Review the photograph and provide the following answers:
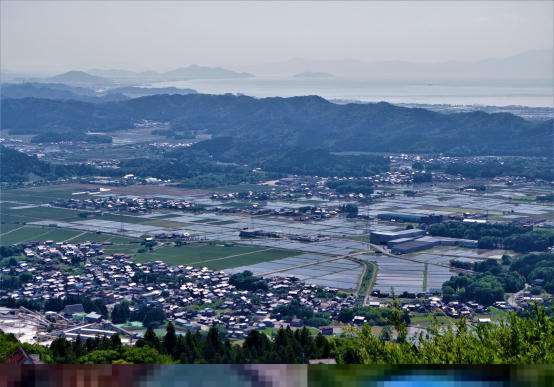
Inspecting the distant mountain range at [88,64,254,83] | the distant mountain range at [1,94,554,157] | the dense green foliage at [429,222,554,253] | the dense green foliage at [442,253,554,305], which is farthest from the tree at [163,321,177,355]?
the distant mountain range at [88,64,254,83]

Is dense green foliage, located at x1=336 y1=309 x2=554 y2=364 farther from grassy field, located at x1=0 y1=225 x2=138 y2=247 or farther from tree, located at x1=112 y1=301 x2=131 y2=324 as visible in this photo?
grassy field, located at x1=0 y1=225 x2=138 y2=247

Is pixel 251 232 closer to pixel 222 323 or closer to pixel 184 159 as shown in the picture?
pixel 222 323

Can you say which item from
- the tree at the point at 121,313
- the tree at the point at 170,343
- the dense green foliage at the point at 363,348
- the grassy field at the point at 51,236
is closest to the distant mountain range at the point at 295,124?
the grassy field at the point at 51,236

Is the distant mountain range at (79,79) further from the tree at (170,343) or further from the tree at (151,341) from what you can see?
the tree at (170,343)

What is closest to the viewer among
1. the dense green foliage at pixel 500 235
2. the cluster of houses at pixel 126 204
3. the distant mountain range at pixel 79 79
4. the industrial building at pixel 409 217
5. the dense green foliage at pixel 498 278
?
the dense green foliage at pixel 498 278

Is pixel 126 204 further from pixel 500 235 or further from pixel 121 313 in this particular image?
pixel 121 313

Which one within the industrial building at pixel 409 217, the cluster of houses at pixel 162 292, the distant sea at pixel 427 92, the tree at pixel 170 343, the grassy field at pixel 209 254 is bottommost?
the cluster of houses at pixel 162 292

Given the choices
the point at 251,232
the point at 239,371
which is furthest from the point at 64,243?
the point at 239,371
